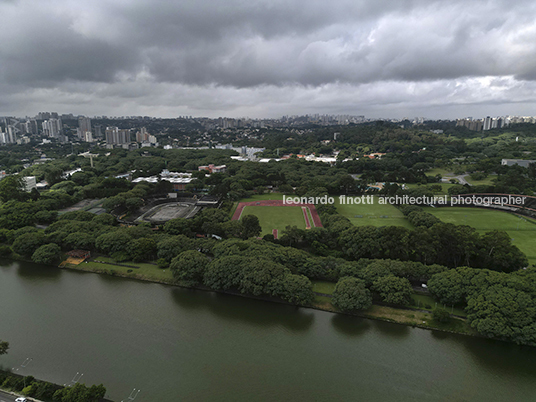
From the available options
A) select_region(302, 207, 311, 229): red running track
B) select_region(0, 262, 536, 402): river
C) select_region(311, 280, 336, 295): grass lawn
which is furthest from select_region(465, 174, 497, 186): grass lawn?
select_region(0, 262, 536, 402): river

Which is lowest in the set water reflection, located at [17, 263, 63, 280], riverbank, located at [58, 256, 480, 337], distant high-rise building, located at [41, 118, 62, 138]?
water reflection, located at [17, 263, 63, 280]

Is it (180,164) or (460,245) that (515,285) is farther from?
(180,164)

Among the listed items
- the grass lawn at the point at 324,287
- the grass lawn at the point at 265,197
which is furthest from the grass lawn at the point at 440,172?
the grass lawn at the point at 324,287

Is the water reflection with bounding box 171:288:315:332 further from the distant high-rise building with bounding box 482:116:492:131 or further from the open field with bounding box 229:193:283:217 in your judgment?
the distant high-rise building with bounding box 482:116:492:131

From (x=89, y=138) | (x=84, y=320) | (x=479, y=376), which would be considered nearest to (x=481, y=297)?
(x=479, y=376)

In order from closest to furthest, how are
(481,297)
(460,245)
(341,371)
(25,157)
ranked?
(341,371), (481,297), (460,245), (25,157)

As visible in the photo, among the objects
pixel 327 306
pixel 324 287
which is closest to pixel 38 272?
pixel 324 287

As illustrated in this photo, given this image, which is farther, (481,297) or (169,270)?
(169,270)
